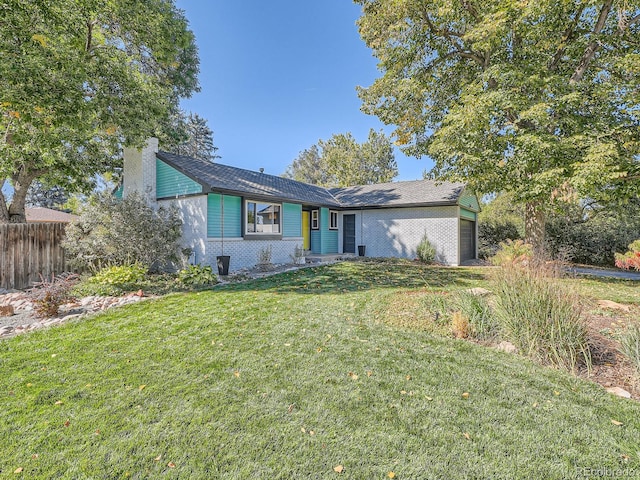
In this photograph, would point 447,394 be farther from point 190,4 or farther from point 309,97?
point 309,97

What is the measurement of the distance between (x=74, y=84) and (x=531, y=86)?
42.2ft

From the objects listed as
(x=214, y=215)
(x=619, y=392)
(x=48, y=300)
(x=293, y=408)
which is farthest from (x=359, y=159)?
(x=293, y=408)

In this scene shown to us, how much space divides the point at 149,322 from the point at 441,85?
1386cm

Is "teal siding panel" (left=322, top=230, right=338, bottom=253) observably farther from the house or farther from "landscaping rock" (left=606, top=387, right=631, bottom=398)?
"landscaping rock" (left=606, top=387, right=631, bottom=398)

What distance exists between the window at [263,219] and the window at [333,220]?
4247 millimetres

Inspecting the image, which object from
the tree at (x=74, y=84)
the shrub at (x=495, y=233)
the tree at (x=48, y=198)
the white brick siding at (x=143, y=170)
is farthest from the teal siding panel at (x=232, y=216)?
the tree at (x=48, y=198)

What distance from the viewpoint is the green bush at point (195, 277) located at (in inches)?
332

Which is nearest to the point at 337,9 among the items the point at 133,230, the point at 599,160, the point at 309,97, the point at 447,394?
the point at 309,97

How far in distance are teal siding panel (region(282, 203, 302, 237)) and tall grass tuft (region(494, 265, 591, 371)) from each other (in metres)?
9.65

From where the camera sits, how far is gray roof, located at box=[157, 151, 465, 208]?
36.3ft

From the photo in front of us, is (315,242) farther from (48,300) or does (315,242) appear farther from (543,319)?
(543,319)

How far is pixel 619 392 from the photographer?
3035 millimetres

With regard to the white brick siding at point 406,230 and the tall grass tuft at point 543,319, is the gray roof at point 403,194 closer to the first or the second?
the white brick siding at point 406,230

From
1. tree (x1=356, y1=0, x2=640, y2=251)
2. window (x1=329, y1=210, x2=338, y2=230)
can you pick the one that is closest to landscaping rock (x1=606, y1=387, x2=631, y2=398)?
tree (x1=356, y1=0, x2=640, y2=251)
